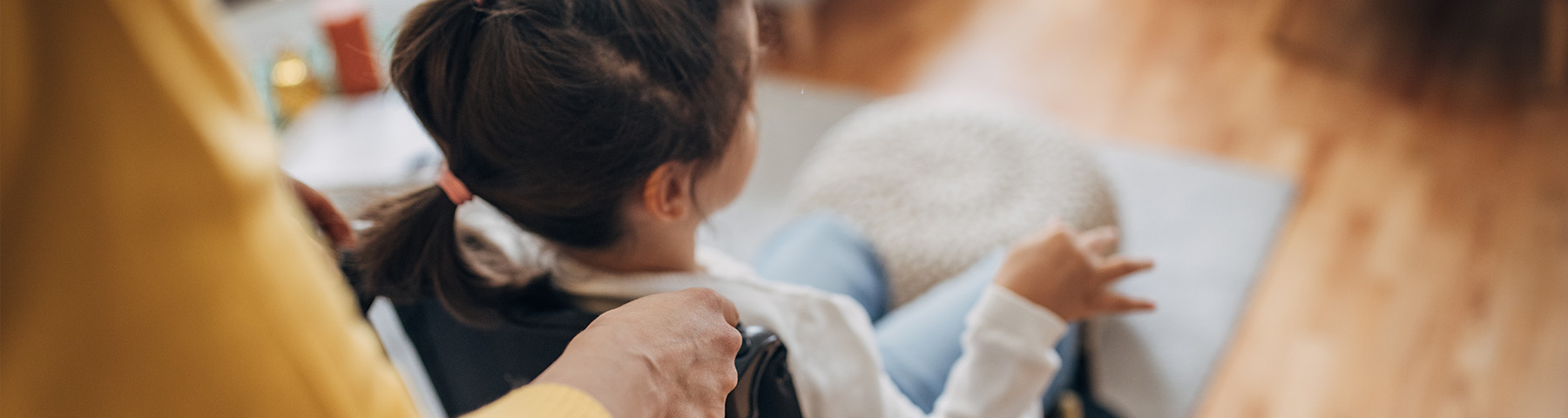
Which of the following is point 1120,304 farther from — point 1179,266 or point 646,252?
point 1179,266

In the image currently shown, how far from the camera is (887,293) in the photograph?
1348 mm

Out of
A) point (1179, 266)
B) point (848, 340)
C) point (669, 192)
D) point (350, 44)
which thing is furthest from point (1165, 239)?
point (350, 44)

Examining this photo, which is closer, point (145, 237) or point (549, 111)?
point (145, 237)

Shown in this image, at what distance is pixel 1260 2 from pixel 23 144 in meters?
2.48

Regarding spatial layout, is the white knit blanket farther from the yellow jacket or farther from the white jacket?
the yellow jacket

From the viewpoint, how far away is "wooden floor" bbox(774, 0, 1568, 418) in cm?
147

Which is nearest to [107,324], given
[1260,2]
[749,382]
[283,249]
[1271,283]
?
[283,249]

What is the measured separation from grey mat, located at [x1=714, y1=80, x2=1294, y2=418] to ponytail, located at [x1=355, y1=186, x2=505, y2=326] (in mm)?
858

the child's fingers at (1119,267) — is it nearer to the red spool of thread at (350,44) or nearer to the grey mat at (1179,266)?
the grey mat at (1179,266)

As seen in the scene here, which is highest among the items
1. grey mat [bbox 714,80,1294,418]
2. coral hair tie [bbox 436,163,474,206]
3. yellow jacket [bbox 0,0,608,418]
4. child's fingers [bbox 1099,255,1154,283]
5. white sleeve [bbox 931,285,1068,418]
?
yellow jacket [bbox 0,0,608,418]

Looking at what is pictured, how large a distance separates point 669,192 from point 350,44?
1.34 metres

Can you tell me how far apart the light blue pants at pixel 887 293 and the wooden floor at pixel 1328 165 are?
1.41 ft

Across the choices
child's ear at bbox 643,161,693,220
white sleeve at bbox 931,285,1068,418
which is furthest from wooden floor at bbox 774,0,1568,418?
child's ear at bbox 643,161,693,220

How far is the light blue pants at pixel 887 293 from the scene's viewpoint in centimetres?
98
